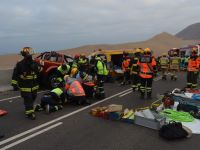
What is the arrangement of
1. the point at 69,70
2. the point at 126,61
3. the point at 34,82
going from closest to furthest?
the point at 34,82 < the point at 69,70 < the point at 126,61

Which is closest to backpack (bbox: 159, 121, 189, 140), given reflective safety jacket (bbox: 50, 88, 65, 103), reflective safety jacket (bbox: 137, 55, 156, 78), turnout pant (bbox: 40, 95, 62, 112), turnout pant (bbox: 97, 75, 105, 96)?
turnout pant (bbox: 40, 95, 62, 112)

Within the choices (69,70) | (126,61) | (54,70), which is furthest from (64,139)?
(126,61)

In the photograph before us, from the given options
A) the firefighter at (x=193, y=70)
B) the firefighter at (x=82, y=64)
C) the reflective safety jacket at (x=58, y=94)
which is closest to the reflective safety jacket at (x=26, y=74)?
the reflective safety jacket at (x=58, y=94)

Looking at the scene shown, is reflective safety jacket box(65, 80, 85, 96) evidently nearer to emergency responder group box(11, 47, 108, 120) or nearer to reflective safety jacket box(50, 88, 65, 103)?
emergency responder group box(11, 47, 108, 120)

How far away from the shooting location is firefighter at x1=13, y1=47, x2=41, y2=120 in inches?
348

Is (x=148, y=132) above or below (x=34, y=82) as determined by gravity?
below

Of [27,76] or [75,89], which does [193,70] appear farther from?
[27,76]

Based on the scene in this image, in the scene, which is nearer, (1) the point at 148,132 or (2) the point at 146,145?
(2) the point at 146,145

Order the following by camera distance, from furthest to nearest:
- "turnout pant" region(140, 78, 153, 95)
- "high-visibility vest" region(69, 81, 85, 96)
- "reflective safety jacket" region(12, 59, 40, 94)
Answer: "turnout pant" region(140, 78, 153, 95)
"high-visibility vest" region(69, 81, 85, 96)
"reflective safety jacket" region(12, 59, 40, 94)

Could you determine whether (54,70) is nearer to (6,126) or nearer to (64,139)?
(6,126)

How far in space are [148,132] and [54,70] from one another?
9.60 metres

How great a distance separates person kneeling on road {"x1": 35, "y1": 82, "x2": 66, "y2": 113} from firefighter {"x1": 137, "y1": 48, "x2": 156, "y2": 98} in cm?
319

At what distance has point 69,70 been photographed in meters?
11.7

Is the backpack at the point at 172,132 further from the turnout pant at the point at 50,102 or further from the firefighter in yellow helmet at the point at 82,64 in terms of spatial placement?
the firefighter in yellow helmet at the point at 82,64
